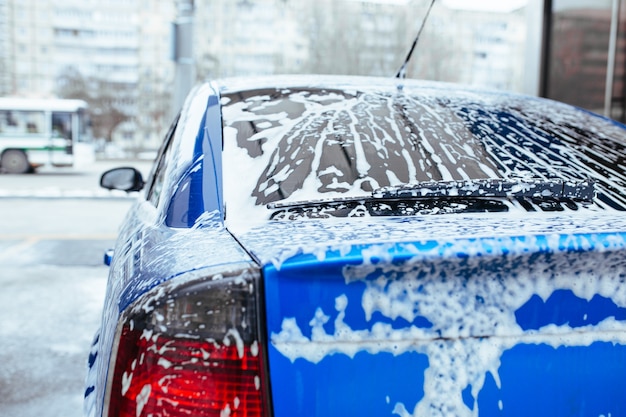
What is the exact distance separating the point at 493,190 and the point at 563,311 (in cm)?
41

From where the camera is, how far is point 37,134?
813 inches

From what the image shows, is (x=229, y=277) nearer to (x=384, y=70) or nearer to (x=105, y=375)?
(x=105, y=375)

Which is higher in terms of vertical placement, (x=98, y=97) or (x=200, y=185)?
(x=200, y=185)

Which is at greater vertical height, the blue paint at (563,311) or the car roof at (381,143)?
the car roof at (381,143)

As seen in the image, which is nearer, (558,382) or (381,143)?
(558,382)

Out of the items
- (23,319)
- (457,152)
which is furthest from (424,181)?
(23,319)

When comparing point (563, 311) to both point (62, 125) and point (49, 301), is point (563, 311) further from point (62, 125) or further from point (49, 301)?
point (62, 125)

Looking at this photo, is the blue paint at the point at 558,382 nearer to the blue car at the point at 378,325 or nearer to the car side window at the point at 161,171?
the blue car at the point at 378,325

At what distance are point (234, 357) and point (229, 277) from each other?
12cm

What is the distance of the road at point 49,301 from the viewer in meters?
3.04

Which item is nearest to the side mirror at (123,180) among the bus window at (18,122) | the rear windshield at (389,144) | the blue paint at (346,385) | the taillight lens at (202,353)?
the rear windshield at (389,144)

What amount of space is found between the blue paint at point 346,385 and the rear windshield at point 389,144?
449 millimetres

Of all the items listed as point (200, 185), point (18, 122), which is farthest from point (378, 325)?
point (18, 122)

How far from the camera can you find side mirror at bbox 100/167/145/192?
2.78m
